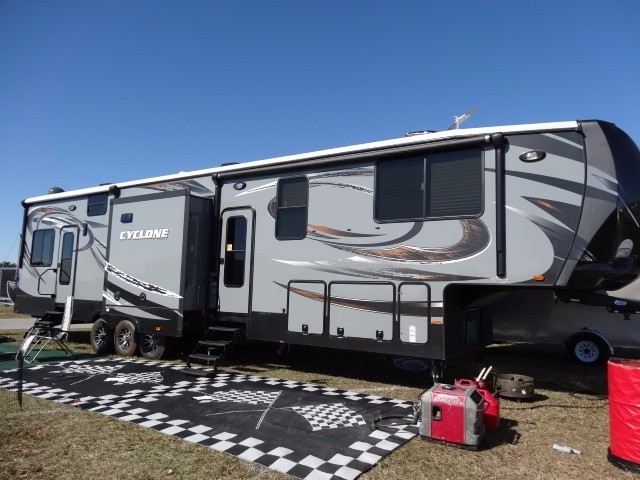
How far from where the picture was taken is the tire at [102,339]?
9234 millimetres

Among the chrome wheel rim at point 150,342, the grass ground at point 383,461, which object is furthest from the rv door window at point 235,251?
the grass ground at point 383,461

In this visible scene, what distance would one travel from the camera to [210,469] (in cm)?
374

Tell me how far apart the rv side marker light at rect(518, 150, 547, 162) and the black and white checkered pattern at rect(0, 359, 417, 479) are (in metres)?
3.52

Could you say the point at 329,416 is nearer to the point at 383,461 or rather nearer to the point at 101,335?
the point at 383,461

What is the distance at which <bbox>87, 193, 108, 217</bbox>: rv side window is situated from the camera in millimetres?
9930

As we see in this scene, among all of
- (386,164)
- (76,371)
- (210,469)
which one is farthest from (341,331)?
(76,371)

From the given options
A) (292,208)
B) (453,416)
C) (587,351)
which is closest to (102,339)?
(292,208)

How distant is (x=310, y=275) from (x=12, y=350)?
6878 millimetres

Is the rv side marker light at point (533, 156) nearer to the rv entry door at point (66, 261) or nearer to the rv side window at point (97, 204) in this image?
the rv side window at point (97, 204)

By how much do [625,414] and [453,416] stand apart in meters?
1.44

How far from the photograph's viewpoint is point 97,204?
33.0 feet

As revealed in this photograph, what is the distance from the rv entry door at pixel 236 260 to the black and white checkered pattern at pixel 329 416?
262 cm

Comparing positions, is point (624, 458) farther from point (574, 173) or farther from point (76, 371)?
point (76, 371)

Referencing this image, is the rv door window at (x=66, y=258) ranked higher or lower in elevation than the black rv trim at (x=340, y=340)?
higher
